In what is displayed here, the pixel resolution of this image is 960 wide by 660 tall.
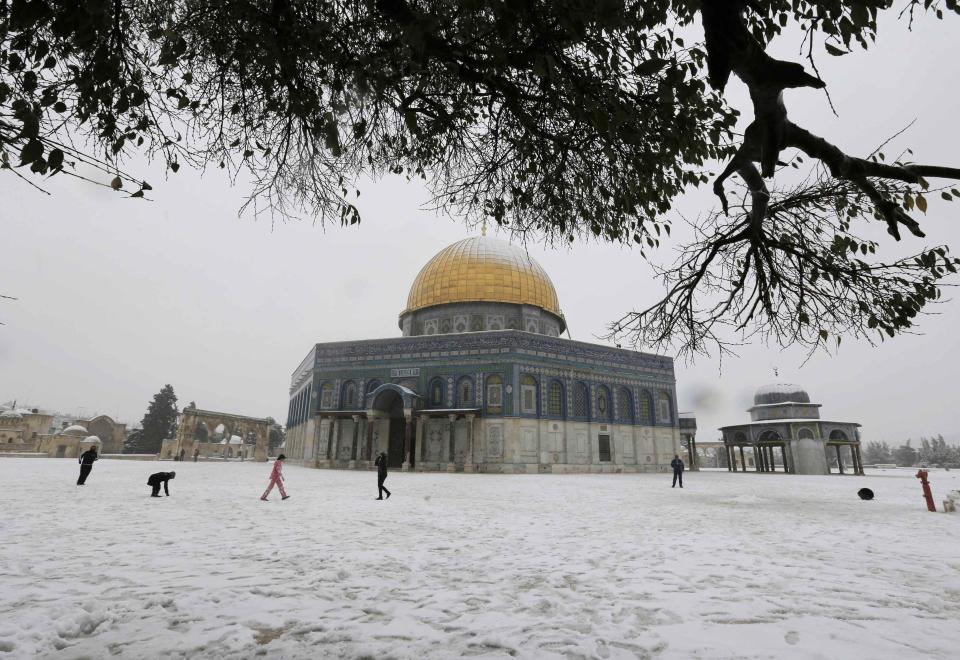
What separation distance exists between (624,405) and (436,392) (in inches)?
468

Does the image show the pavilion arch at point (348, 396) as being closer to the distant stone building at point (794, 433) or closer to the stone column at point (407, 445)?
the stone column at point (407, 445)

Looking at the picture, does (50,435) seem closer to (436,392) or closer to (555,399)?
(436,392)

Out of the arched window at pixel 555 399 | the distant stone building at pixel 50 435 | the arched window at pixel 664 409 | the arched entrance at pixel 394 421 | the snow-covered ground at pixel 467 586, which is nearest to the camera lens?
the snow-covered ground at pixel 467 586

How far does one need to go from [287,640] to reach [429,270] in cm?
3208

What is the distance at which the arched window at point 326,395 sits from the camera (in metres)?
30.2

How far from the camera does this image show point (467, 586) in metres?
4.14

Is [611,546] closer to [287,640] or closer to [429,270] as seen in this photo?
[287,640]

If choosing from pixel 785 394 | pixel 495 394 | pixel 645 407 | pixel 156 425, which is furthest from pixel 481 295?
pixel 156 425

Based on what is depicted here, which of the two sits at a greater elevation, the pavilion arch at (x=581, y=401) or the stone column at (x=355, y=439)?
the pavilion arch at (x=581, y=401)

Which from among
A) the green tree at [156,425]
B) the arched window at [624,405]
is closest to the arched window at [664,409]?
the arched window at [624,405]

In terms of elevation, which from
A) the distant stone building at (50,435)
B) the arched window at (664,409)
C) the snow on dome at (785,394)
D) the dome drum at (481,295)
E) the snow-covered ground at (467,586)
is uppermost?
the dome drum at (481,295)

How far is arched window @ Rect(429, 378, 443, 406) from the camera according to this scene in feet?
92.3

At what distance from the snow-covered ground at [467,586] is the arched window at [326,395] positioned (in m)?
22.0

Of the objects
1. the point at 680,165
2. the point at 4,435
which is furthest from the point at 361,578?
the point at 4,435
